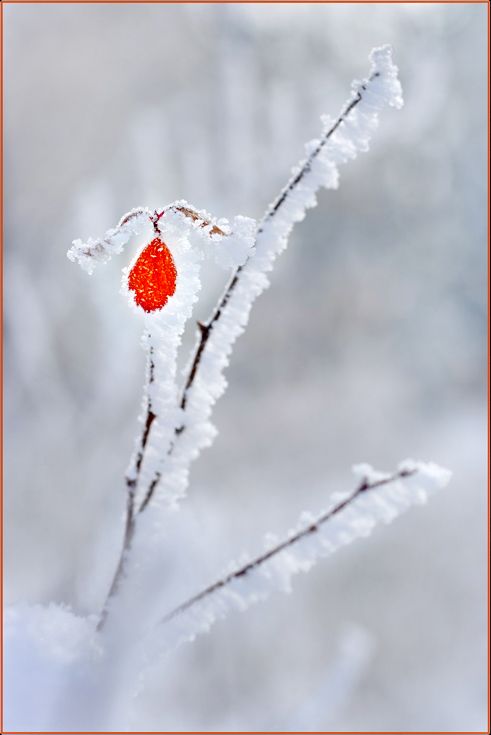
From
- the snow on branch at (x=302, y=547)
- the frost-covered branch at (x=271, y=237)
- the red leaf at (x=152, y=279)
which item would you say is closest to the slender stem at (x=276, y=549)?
the snow on branch at (x=302, y=547)

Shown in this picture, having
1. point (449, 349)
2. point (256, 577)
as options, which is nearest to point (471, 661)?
point (449, 349)

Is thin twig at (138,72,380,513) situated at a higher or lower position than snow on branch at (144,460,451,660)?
higher

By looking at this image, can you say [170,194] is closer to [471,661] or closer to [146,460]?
[146,460]

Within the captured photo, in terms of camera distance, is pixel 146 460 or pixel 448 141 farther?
pixel 448 141

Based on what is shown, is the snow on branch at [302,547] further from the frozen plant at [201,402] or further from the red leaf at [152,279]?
the red leaf at [152,279]

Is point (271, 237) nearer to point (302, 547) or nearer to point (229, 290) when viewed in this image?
point (229, 290)

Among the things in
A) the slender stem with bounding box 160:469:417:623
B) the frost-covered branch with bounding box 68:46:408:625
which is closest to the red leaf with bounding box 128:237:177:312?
the frost-covered branch with bounding box 68:46:408:625

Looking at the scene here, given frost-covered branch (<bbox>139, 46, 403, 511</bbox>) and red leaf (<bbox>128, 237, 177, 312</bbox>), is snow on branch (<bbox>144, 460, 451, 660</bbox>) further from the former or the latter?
red leaf (<bbox>128, 237, 177, 312</bbox>)

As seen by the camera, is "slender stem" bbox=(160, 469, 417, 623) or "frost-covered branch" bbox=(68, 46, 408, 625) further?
"slender stem" bbox=(160, 469, 417, 623)
